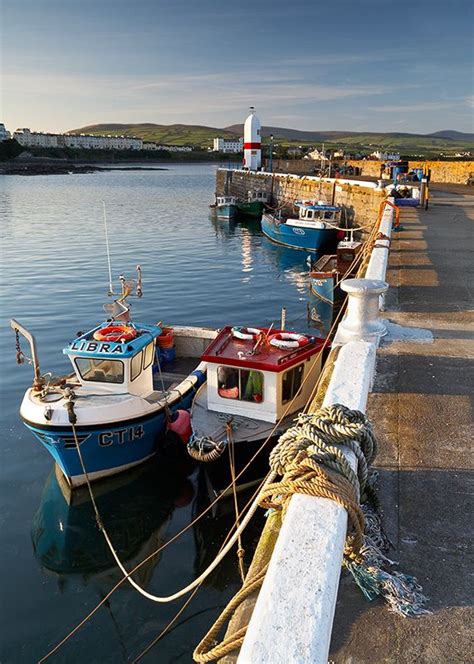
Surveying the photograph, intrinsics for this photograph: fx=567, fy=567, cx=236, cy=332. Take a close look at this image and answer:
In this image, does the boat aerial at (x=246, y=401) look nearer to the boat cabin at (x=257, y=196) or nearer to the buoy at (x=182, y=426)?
the buoy at (x=182, y=426)

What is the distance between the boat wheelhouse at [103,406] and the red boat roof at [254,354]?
158 cm

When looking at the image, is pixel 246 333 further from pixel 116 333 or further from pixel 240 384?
pixel 116 333

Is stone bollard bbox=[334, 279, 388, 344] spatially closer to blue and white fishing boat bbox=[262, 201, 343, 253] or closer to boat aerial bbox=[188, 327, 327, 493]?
boat aerial bbox=[188, 327, 327, 493]

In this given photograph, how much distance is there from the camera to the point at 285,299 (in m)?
26.5

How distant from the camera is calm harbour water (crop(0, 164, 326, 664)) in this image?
7.55 m

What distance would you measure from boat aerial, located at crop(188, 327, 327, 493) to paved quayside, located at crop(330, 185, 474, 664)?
221 centimetres

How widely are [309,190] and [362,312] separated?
43.2 meters

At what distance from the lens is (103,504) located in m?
10.4

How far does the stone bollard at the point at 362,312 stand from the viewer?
6.99 meters

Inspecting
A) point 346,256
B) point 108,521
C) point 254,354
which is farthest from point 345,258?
point 108,521

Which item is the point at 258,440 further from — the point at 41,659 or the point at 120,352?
the point at 41,659

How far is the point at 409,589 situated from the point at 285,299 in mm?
23431

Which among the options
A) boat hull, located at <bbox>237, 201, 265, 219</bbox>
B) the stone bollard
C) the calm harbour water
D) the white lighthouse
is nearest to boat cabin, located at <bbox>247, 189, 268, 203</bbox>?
boat hull, located at <bbox>237, 201, 265, 219</bbox>

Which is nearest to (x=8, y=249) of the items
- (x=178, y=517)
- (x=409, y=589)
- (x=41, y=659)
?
(x=178, y=517)
